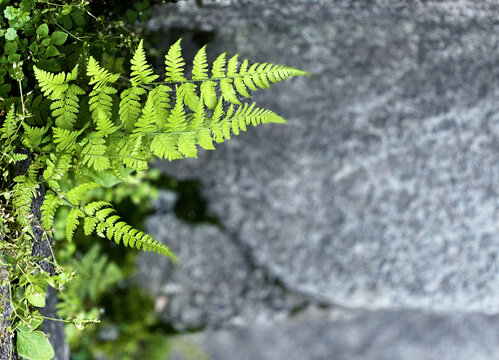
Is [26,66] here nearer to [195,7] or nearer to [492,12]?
[195,7]

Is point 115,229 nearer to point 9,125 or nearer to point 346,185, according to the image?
point 9,125

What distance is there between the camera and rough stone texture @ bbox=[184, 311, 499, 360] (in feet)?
11.6

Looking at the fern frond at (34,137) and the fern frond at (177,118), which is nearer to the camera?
the fern frond at (177,118)

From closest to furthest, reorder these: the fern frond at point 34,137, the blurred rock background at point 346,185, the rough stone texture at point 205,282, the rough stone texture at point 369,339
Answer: the fern frond at point 34,137 → the blurred rock background at point 346,185 → the rough stone texture at point 205,282 → the rough stone texture at point 369,339

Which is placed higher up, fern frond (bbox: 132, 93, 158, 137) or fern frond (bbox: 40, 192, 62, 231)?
fern frond (bbox: 132, 93, 158, 137)

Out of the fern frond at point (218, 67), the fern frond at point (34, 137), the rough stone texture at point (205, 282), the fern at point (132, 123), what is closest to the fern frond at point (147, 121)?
the fern at point (132, 123)

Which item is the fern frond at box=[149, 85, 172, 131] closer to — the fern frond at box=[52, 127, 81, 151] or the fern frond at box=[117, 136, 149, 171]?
the fern frond at box=[117, 136, 149, 171]

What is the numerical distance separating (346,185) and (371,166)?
196 millimetres

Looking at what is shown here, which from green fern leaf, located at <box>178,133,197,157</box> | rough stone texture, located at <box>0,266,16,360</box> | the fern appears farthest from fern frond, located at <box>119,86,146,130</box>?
rough stone texture, located at <box>0,266,16,360</box>

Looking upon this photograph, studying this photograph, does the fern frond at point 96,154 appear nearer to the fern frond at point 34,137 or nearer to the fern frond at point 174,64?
the fern frond at point 34,137

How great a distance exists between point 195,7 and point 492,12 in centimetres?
142

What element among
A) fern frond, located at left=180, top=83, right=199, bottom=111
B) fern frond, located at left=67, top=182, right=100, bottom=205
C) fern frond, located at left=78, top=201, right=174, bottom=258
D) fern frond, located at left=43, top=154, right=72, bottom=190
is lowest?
fern frond, located at left=78, top=201, right=174, bottom=258

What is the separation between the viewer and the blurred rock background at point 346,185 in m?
2.51

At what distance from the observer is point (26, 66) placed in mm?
1530
